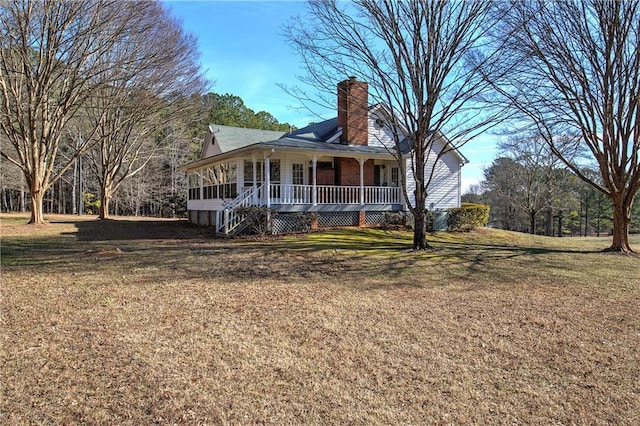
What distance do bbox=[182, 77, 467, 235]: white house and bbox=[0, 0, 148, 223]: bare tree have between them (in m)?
6.19

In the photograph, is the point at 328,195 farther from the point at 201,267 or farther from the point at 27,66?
the point at 27,66

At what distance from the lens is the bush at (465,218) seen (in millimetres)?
18047

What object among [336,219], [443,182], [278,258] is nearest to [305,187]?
[336,219]

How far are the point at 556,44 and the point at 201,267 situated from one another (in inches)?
501

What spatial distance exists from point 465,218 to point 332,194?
A: 6419mm

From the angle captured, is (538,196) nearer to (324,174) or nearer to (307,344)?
(324,174)

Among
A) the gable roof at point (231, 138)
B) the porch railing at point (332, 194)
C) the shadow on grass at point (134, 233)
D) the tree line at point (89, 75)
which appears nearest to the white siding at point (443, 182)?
the porch railing at point (332, 194)

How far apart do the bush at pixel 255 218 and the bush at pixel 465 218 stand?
8.87 m

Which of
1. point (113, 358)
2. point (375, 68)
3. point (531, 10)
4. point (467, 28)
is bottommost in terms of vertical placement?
point (113, 358)

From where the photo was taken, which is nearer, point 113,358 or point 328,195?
point 113,358

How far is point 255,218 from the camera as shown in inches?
543

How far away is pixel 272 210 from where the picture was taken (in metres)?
14.6

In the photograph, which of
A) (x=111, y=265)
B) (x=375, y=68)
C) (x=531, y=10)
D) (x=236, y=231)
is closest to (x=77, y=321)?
(x=111, y=265)

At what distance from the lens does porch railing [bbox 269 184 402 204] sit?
15.8 m
